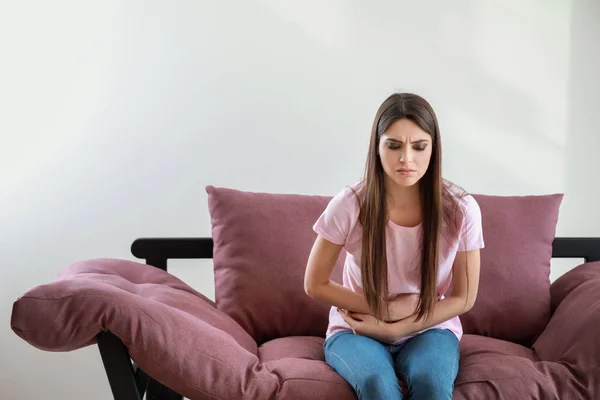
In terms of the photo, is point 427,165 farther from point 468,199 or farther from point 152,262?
point 152,262

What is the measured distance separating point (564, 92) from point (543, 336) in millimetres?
1049

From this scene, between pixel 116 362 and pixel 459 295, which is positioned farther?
pixel 459 295

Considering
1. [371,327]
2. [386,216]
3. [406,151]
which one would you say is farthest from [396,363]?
[406,151]

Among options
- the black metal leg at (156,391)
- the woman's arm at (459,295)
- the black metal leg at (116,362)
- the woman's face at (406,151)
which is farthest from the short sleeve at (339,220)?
the black metal leg at (156,391)

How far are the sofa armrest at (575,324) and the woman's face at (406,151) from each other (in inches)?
22.1

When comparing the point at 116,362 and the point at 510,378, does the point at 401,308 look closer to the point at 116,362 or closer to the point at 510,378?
the point at 510,378

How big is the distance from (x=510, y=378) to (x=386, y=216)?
0.46 meters

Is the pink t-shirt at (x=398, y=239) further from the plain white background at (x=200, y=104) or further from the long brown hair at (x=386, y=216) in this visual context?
the plain white background at (x=200, y=104)

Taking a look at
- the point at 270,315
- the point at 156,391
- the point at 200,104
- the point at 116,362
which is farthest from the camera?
the point at 200,104

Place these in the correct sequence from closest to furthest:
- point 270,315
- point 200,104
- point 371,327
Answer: point 371,327 → point 270,315 → point 200,104

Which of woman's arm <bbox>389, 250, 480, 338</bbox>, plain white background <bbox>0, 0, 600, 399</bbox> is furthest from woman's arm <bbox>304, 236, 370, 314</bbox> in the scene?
plain white background <bbox>0, 0, 600, 399</bbox>

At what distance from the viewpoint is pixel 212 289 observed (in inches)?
107

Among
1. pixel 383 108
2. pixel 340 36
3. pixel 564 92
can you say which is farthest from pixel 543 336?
pixel 340 36

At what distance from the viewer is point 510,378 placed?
68.1 inches
